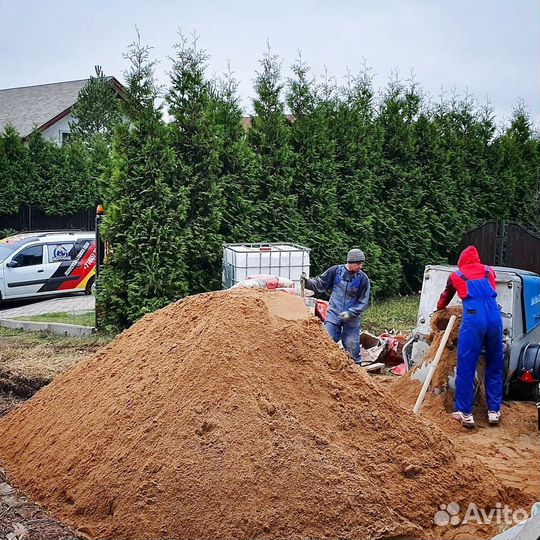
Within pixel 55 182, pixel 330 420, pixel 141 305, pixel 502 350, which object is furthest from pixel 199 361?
pixel 55 182

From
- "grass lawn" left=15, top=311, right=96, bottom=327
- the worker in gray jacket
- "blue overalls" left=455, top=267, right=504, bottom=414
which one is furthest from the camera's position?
"grass lawn" left=15, top=311, right=96, bottom=327

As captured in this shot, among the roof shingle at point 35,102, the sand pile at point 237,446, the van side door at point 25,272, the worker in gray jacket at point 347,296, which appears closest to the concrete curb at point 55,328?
the van side door at point 25,272

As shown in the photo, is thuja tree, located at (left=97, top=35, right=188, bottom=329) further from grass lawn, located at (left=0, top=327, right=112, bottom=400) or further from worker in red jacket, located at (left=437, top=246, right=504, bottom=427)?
worker in red jacket, located at (left=437, top=246, right=504, bottom=427)

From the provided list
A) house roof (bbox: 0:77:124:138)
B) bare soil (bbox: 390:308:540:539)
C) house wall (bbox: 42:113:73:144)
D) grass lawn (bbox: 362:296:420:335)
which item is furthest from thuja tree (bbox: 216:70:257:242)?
house wall (bbox: 42:113:73:144)

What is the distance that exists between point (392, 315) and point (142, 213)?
5.38m

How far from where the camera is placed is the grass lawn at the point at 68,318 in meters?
12.7

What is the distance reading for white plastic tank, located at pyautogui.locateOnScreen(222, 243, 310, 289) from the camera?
35.4 ft

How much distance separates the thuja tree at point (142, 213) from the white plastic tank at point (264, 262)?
37.8 inches

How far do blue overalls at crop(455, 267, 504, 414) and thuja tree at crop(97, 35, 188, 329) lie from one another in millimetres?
5619

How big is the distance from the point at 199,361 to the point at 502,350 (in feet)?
11.9

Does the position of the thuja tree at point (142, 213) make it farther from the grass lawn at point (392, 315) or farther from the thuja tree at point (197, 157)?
the grass lawn at point (392, 315)

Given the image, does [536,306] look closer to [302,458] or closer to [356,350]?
[356,350]

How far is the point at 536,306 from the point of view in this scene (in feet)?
26.4

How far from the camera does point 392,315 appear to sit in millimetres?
13398
